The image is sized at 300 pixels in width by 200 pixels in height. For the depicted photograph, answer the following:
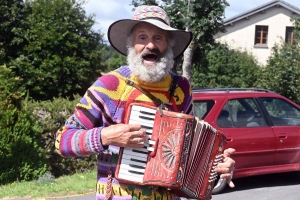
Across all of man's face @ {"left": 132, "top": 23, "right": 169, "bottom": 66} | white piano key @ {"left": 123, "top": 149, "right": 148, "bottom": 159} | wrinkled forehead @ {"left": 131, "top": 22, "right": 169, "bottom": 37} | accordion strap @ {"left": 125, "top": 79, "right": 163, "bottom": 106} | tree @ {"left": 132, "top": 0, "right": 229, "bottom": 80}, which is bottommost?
white piano key @ {"left": 123, "top": 149, "right": 148, "bottom": 159}

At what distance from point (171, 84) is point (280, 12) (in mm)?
32590

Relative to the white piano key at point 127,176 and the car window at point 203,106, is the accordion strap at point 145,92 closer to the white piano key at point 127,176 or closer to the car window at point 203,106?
the white piano key at point 127,176

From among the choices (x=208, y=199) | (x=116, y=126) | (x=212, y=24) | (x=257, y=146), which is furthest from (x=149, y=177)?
(x=212, y=24)

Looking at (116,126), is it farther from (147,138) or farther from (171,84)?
(171,84)

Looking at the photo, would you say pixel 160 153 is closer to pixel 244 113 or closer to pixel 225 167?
pixel 225 167

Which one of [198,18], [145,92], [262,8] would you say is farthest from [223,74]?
[145,92]

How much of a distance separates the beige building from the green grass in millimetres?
26652

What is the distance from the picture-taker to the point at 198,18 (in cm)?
1110

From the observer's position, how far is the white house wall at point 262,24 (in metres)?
33.5

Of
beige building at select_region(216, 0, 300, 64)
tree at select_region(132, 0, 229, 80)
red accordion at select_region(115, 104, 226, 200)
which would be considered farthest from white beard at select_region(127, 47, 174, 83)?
beige building at select_region(216, 0, 300, 64)

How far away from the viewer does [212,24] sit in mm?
11109

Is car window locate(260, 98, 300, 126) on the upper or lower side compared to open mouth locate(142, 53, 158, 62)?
lower

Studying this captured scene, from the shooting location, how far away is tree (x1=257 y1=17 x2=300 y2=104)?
45.5 ft

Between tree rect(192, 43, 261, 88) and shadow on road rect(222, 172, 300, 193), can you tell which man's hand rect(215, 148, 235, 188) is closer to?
shadow on road rect(222, 172, 300, 193)
